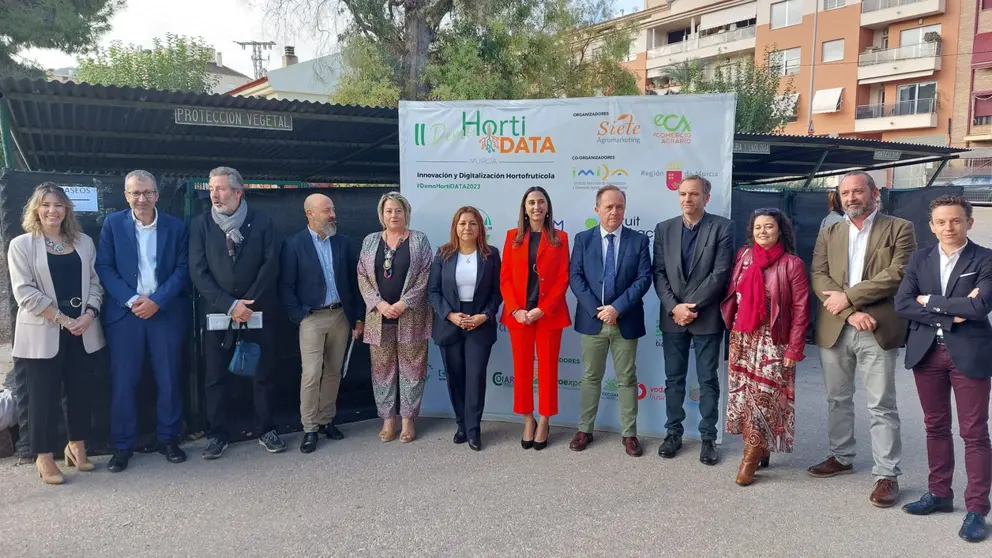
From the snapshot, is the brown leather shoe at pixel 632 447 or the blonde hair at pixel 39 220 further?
the brown leather shoe at pixel 632 447

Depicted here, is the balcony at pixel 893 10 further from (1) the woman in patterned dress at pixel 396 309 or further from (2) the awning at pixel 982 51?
(1) the woman in patterned dress at pixel 396 309

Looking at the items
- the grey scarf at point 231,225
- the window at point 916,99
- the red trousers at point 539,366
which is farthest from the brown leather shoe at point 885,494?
the window at point 916,99

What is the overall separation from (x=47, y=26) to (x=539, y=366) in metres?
13.6

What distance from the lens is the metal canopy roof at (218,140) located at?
5.28m

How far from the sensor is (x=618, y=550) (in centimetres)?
350

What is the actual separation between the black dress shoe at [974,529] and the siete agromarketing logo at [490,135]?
3690 mm

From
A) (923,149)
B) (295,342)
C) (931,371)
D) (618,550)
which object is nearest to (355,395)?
(295,342)

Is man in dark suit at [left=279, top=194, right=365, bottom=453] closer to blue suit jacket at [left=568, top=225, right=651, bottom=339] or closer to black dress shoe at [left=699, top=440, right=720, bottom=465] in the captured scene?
blue suit jacket at [left=568, top=225, right=651, bottom=339]

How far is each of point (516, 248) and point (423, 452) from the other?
1.72 m

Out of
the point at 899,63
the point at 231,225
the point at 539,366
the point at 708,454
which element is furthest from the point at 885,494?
the point at 899,63

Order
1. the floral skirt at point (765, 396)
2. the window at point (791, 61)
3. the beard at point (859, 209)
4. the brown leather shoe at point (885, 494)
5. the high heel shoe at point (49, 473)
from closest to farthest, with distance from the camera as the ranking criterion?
the brown leather shoe at point (885, 494) < the beard at point (859, 209) < the floral skirt at point (765, 396) < the high heel shoe at point (49, 473) < the window at point (791, 61)

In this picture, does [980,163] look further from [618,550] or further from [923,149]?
[618,550]

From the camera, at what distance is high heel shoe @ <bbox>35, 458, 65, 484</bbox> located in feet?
14.4

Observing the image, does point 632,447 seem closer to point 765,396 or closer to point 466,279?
point 765,396
